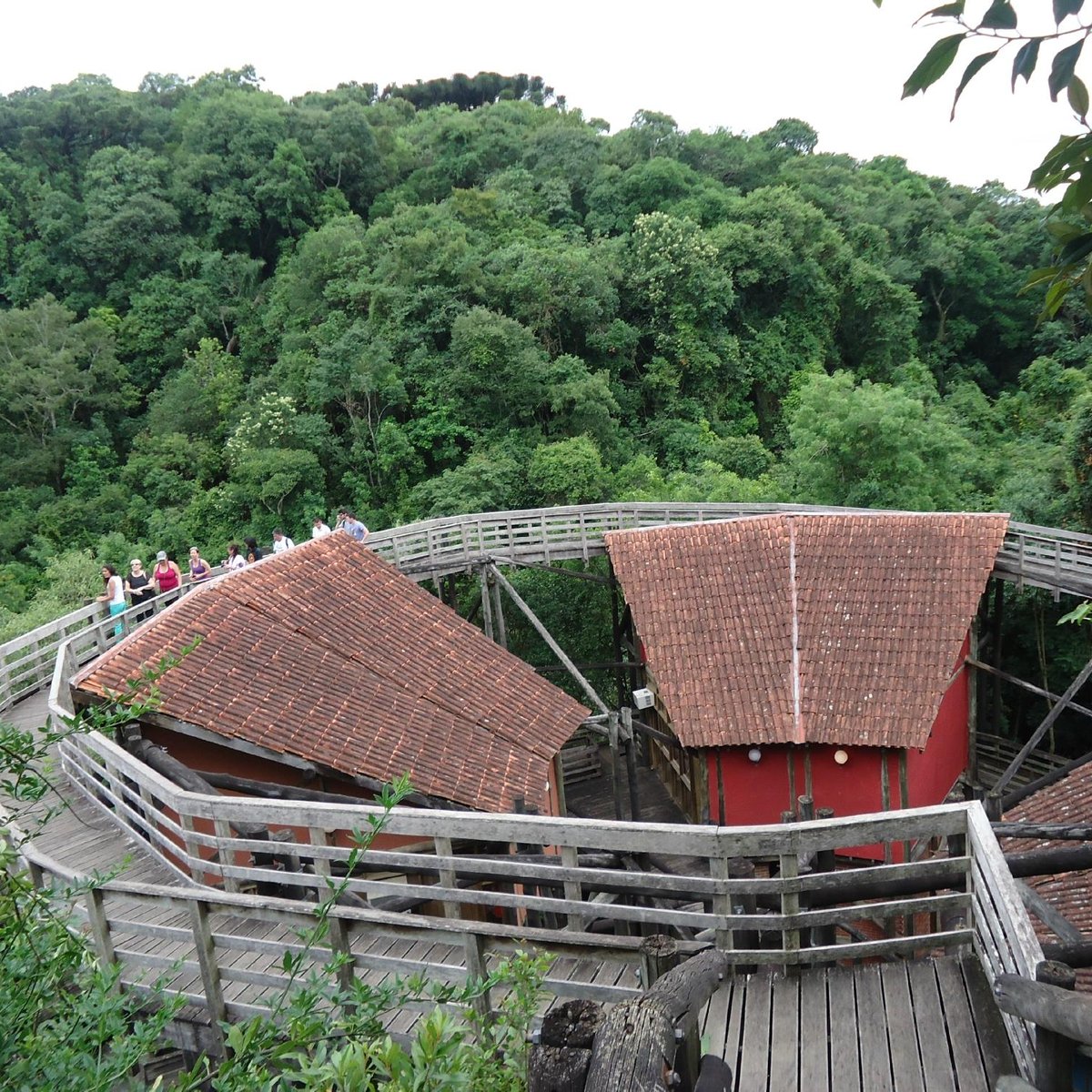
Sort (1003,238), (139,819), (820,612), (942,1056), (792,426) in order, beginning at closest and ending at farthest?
1. (942,1056)
2. (139,819)
3. (820,612)
4. (792,426)
5. (1003,238)

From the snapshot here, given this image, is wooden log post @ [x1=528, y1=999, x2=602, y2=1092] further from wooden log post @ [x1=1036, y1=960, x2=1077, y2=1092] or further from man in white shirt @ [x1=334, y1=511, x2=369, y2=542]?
man in white shirt @ [x1=334, y1=511, x2=369, y2=542]

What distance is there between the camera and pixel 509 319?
27219 millimetres

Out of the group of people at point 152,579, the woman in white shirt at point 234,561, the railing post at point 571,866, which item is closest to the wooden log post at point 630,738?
the group of people at point 152,579

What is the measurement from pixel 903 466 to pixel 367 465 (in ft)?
47.1

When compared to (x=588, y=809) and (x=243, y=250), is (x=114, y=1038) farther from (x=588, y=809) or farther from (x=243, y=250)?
(x=243, y=250)

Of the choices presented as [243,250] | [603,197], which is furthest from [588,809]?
[243,250]

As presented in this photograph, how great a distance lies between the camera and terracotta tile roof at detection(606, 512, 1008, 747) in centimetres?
1309

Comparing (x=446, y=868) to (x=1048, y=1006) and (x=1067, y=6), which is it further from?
(x=1067, y=6)

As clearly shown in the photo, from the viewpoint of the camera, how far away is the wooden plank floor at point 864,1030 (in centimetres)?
354

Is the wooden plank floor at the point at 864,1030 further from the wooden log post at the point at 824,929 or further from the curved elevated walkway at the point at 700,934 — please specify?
the wooden log post at the point at 824,929

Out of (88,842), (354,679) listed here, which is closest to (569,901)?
(88,842)

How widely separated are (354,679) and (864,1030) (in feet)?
27.8

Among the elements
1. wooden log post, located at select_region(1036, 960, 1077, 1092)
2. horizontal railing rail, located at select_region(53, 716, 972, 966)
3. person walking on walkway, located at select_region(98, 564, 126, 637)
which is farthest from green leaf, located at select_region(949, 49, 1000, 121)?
person walking on walkway, located at select_region(98, 564, 126, 637)

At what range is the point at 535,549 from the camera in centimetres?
1730
